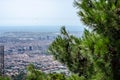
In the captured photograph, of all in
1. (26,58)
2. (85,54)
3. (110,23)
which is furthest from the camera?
(26,58)

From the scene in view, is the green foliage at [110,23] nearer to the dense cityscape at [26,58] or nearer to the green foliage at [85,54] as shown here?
the green foliage at [85,54]

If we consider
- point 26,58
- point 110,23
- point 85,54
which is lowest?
point 26,58

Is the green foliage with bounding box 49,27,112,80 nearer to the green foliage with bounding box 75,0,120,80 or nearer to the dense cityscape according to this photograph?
the green foliage with bounding box 75,0,120,80


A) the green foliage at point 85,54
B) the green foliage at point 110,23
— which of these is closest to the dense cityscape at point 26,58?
the green foliage at point 85,54

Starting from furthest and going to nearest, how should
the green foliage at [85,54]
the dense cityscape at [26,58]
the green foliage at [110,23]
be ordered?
the dense cityscape at [26,58] → the green foliage at [110,23] → the green foliage at [85,54]

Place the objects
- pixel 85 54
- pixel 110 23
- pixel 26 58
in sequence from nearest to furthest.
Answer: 1. pixel 110 23
2. pixel 85 54
3. pixel 26 58

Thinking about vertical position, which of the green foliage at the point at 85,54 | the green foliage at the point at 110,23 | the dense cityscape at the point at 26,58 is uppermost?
the green foliage at the point at 110,23

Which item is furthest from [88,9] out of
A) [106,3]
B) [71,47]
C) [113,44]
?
[71,47]

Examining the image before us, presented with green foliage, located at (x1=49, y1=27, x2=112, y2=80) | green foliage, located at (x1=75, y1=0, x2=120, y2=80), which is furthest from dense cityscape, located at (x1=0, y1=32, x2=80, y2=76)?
green foliage, located at (x1=75, y1=0, x2=120, y2=80)

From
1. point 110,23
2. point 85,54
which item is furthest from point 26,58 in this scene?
point 110,23

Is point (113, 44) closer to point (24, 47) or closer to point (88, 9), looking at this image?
point (88, 9)

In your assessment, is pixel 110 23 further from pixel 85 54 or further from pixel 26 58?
pixel 26 58
